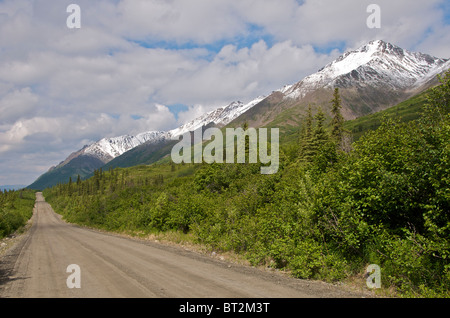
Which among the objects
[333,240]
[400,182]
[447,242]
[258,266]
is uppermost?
[400,182]

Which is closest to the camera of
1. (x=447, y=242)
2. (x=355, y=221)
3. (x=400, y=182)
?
(x=447, y=242)

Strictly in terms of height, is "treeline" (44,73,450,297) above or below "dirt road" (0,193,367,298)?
above

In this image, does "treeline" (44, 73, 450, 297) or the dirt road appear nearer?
"treeline" (44, 73, 450, 297)

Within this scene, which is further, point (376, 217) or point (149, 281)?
point (376, 217)

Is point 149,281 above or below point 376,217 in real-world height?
below

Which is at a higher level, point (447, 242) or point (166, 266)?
point (447, 242)

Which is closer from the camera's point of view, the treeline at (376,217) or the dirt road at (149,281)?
the treeline at (376,217)

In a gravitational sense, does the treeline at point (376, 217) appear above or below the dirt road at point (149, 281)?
above
